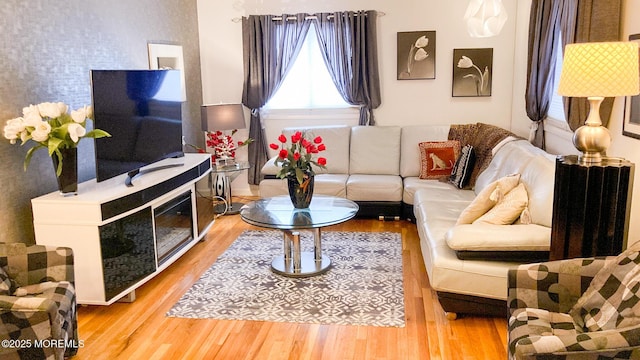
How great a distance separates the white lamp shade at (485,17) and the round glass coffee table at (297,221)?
2.03 meters

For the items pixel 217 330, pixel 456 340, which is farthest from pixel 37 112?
pixel 456 340

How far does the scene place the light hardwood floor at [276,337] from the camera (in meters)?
2.89

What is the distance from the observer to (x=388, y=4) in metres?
5.77

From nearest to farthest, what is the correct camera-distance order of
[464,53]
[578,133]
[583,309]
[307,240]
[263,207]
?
[583,309] < [578,133] < [263,207] < [307,240] < [464,53]

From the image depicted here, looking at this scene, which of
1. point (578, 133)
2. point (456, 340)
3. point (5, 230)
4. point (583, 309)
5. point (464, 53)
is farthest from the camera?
point (464, 53)

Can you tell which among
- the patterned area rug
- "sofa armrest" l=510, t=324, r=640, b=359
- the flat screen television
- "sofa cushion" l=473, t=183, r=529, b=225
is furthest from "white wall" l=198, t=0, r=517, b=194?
"sofa armrest" l=510, t=324, r=640, b=359

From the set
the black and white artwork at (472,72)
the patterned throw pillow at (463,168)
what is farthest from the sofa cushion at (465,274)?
the black and white artwork at (472,72)

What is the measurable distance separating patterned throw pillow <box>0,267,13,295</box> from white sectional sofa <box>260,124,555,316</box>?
2.27m

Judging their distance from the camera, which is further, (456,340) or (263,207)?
(263,207)

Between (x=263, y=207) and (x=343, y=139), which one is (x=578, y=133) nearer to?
(x=263, y=207)

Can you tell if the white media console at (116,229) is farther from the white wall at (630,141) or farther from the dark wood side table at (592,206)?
the white wall at (630,141)

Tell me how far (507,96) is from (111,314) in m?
4.50

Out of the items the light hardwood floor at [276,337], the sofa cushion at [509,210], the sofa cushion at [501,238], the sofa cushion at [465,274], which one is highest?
the sofa cushion at [509,210]

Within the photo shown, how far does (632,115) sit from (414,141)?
267cm
